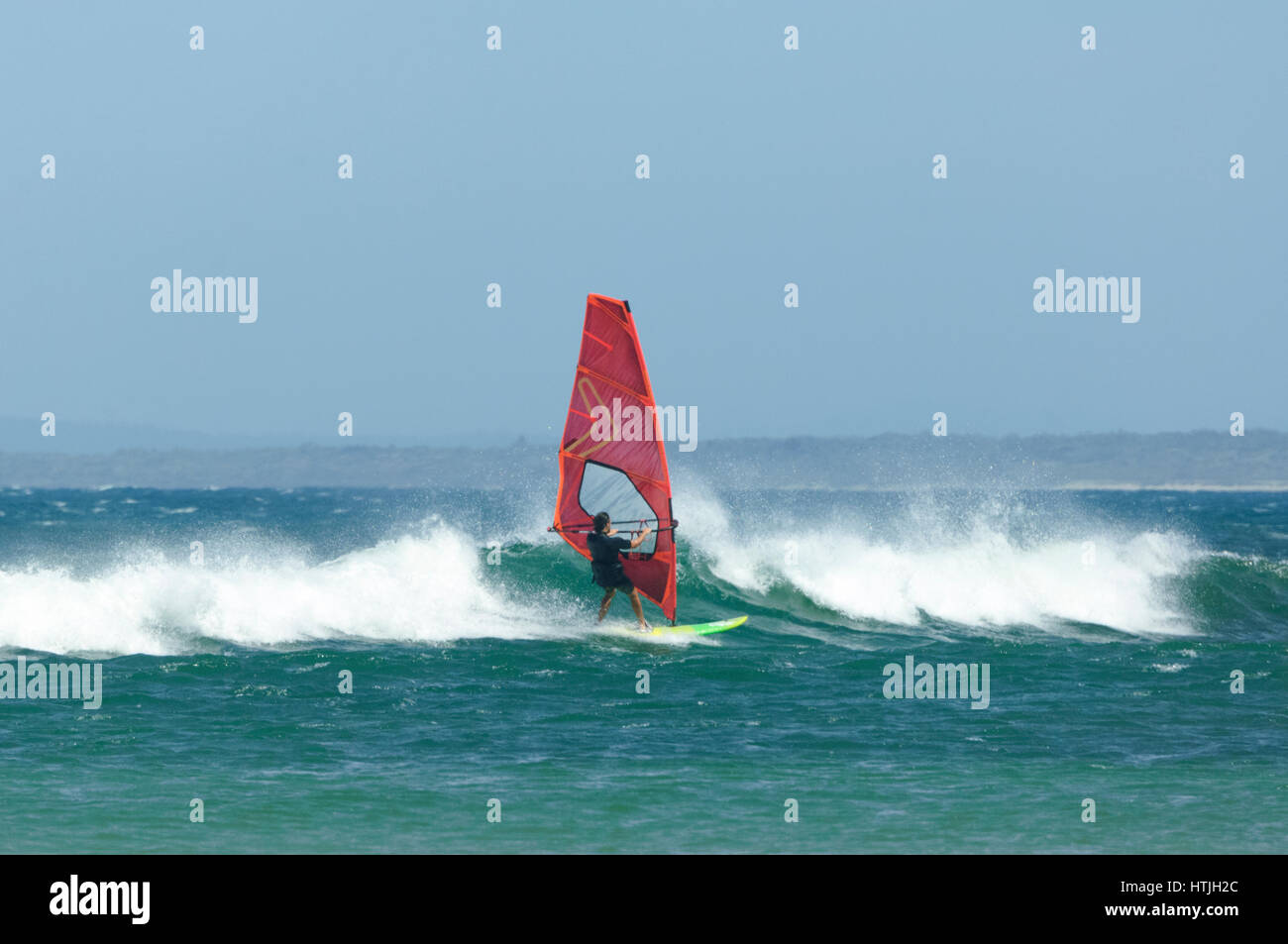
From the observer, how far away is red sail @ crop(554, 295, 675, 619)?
64.0ft

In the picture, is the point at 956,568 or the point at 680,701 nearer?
the point at 680,701

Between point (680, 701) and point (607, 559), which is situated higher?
point (607, 559)

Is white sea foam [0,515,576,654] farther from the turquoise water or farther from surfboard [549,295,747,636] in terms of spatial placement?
surfboard [549,295,747,636]

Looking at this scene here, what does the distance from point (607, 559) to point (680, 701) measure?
3637 millimetres

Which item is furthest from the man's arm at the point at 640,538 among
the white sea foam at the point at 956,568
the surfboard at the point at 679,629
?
the white sea foam at the point at 956,568

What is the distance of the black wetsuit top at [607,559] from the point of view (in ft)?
63.2

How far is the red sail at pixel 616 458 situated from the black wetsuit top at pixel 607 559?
0.16 m

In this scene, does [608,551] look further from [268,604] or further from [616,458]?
[268,604]

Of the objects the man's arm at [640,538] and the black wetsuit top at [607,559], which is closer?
the man's arm at [640,538]

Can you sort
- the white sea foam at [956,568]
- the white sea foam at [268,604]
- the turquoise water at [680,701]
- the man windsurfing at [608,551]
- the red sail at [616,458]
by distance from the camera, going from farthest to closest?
the white sea foam at [956,568] < the white sea foam at [268,604] < the red sail at [616,458] < the man windsurfing at [608,551] < the turquoise water at [680,701]

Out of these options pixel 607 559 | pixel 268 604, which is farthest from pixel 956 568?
pixel 268 604

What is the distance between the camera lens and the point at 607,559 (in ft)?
63.8

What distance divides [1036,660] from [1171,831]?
348 inches

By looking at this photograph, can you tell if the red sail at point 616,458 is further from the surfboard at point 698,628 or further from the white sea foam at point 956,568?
the white sea foam at point 956,568
